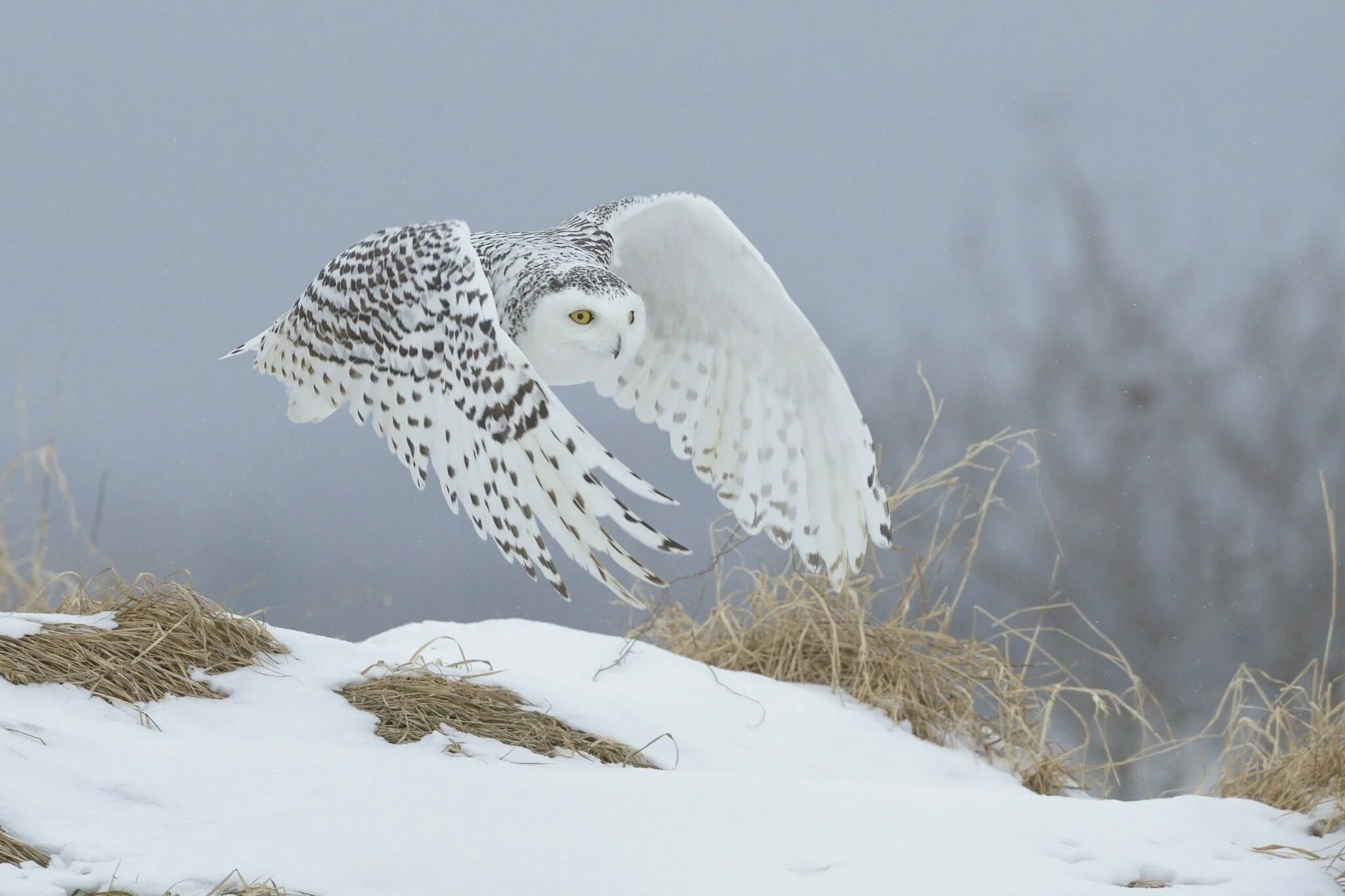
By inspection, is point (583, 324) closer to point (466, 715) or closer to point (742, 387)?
point (742, 387)

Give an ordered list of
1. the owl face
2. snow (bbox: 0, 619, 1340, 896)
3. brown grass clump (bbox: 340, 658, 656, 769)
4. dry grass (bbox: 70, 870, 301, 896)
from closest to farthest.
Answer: dry grass (bbox: 70, 870, 301, 896)
snow (bbox: 0, 619, 1340, 896)
brown grass clump (bbox: 340, 658, 656, 769)
the owl face

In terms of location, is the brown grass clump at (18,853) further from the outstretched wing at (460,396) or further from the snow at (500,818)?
the outstretched wing at (460,396)

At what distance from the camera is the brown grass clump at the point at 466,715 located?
10.5 ft

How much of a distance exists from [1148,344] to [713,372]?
3572mm

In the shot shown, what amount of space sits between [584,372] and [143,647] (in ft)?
4.65

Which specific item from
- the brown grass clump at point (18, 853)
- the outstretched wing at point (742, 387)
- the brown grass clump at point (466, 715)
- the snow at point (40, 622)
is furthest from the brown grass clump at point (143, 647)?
the outstretched wing at point (742, 387)

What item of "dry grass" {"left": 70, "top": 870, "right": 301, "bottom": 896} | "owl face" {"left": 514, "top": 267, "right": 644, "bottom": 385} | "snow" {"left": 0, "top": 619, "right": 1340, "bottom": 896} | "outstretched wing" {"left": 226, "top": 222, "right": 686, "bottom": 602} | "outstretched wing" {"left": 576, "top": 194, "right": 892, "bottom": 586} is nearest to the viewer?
"dry grass" {"left": 70, "top": 870, "right": 301, "bottom": 896}

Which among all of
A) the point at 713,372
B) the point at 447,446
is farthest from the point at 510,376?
the point at 713,372

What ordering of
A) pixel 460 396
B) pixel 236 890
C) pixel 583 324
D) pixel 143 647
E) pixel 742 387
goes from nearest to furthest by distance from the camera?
pixel 236 890, pixel 460 396, pixel 143 647, pixel 583 324, pixel 742 387

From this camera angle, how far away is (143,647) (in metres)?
3.20

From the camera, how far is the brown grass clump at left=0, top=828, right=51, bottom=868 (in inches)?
83.5

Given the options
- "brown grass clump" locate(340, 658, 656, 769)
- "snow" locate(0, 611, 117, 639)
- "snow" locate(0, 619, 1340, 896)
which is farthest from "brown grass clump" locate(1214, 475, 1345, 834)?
"snow" locate(0, 611, 117, 639)

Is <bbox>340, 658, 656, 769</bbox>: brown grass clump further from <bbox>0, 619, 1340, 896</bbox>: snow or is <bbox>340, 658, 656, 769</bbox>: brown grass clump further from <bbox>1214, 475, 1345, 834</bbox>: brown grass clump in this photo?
<bbox>1214, 475, 1345, 834</bbox>: brown grass clump

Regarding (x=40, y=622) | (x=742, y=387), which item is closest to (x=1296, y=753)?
(x=742, y=387)
